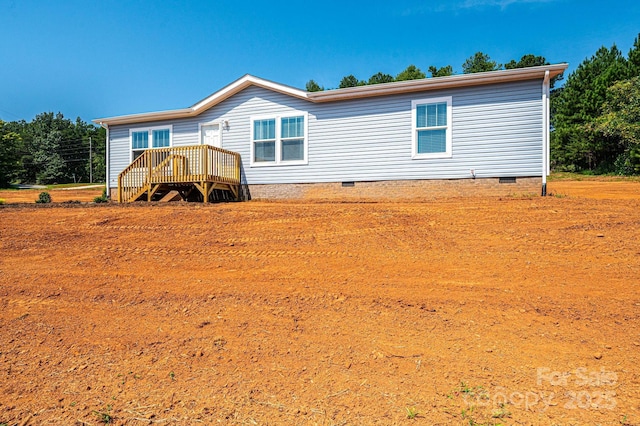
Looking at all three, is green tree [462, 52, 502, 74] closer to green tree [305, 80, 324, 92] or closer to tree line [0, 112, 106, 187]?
green tree [305, 80, 324, 92]

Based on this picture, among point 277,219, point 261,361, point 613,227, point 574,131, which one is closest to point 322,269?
point 261,361

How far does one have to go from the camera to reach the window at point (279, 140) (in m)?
12.5

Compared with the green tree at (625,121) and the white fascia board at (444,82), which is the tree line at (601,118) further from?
the white fascia board at (444,82)

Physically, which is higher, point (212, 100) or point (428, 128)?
point (212, 100)

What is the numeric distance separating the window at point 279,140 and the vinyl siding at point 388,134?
0.70ft

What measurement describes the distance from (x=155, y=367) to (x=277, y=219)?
460 cm

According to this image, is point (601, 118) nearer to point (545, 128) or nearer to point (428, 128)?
point (545, 128)

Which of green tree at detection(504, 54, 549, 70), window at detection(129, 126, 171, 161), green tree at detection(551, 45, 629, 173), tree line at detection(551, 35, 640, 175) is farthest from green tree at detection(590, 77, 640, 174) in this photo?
window at detection(129, 126, 171, 161)

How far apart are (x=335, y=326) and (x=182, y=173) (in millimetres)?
9600

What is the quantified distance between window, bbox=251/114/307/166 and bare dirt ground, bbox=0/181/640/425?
6.58 meters

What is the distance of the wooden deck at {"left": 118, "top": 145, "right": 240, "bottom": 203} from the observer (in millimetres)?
11389

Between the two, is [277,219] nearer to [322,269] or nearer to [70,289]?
[322,269]

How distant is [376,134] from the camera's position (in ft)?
37.8

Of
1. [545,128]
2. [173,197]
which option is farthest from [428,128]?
[173,197]
